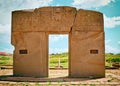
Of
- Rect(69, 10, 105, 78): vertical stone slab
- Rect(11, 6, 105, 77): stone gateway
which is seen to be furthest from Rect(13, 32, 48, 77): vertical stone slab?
Rect(69, 10, 105, 78): vertical stone slab

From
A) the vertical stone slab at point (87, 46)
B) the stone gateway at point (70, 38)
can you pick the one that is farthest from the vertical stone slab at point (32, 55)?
the vertical stone slab at point (87, 46)

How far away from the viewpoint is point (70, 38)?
1100 centimetres

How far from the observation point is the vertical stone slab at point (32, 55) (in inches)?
432

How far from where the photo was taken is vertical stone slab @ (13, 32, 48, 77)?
11.0 meters

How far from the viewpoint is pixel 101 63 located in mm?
11055

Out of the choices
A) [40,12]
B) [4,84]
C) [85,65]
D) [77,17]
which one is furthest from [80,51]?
[4,84]

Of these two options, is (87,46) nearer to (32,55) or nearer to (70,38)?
(70,38)

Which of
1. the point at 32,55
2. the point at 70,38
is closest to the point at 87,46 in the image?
the point at 70,38

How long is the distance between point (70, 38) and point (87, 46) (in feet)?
2.93

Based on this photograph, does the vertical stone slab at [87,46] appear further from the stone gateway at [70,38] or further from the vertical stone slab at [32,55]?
the vertical stone slab at [32,55]

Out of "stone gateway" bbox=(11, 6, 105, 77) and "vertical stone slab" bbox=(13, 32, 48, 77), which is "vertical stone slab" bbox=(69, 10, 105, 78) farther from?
"vertical stone slab" bbox=(13, 32, 48, 77)

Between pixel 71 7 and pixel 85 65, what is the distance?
2.85m

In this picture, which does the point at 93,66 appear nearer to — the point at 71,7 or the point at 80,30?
the point at 80,30

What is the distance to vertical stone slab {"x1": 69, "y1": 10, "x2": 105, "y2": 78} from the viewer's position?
430 inches
